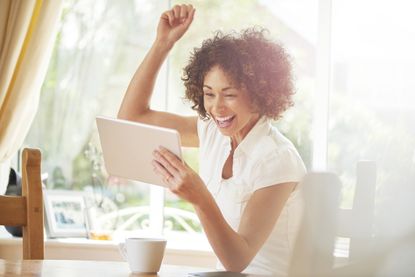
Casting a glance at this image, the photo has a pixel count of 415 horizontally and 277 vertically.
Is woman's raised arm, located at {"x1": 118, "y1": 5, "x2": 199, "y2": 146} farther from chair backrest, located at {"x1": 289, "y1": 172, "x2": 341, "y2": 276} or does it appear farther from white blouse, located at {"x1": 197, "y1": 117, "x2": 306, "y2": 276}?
chair backrest, located at {"x1": 289, "y1": 172, "x2": 341, "y2": 276}

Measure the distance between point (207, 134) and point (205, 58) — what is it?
23 centimetres

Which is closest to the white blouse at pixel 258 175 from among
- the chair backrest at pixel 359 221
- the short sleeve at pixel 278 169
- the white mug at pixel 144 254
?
the short sleeve at pixel 278 169

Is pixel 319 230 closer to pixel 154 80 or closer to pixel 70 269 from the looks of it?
pixel 70 269

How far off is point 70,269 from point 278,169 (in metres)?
0.67

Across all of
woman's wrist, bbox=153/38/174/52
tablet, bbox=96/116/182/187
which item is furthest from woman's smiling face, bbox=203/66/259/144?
tablet, bbox=96/116/182/187

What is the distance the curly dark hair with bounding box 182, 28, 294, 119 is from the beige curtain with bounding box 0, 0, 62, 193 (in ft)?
3.37

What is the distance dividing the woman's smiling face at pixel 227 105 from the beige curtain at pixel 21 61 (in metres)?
1.12

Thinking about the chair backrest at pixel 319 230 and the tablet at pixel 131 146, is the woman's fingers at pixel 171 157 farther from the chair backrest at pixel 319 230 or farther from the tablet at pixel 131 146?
the chair backrest at pixel 319 230

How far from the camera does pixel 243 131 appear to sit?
6.38 feet

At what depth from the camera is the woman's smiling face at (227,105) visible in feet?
6.30

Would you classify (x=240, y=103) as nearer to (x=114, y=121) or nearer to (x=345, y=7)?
(x=114, y=121)

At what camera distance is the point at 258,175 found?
1776 mm

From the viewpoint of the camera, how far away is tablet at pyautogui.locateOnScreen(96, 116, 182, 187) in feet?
4.43

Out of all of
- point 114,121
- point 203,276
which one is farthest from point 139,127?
point 203,276
